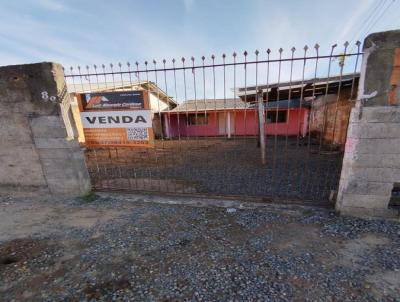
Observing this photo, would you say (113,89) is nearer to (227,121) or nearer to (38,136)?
(38,136)

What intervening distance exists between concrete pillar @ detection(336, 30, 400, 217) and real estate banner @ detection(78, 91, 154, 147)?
11.0 feet

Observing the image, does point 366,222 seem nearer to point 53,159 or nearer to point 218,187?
point 218,187

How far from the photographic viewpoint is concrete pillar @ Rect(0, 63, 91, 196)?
3.71 m

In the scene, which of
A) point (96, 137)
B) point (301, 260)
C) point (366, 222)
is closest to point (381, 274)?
point (301, 260)

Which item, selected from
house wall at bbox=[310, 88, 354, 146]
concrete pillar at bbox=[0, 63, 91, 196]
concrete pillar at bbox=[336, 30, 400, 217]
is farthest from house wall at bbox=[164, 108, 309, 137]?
concrete pillar at bbox=[336, 30, 400, 217]

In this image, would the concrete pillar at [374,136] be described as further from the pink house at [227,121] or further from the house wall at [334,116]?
the pink house at [227,121]

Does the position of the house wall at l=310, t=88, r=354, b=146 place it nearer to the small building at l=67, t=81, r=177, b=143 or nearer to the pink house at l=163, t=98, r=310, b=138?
the pink house at l=163, t=98, r=310, b=138

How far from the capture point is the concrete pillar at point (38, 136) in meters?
3.71

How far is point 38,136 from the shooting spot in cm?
401

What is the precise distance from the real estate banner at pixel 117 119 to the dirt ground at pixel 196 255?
134cm

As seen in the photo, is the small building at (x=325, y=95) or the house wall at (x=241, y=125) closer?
the small building at (x=325, y=95)

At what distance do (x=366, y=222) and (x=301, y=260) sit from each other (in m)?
1.55

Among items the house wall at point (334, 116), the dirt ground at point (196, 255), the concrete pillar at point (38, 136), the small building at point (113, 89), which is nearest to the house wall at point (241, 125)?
the small building at point (113, 89)

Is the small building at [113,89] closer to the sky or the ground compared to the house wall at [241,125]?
closer to the sky
